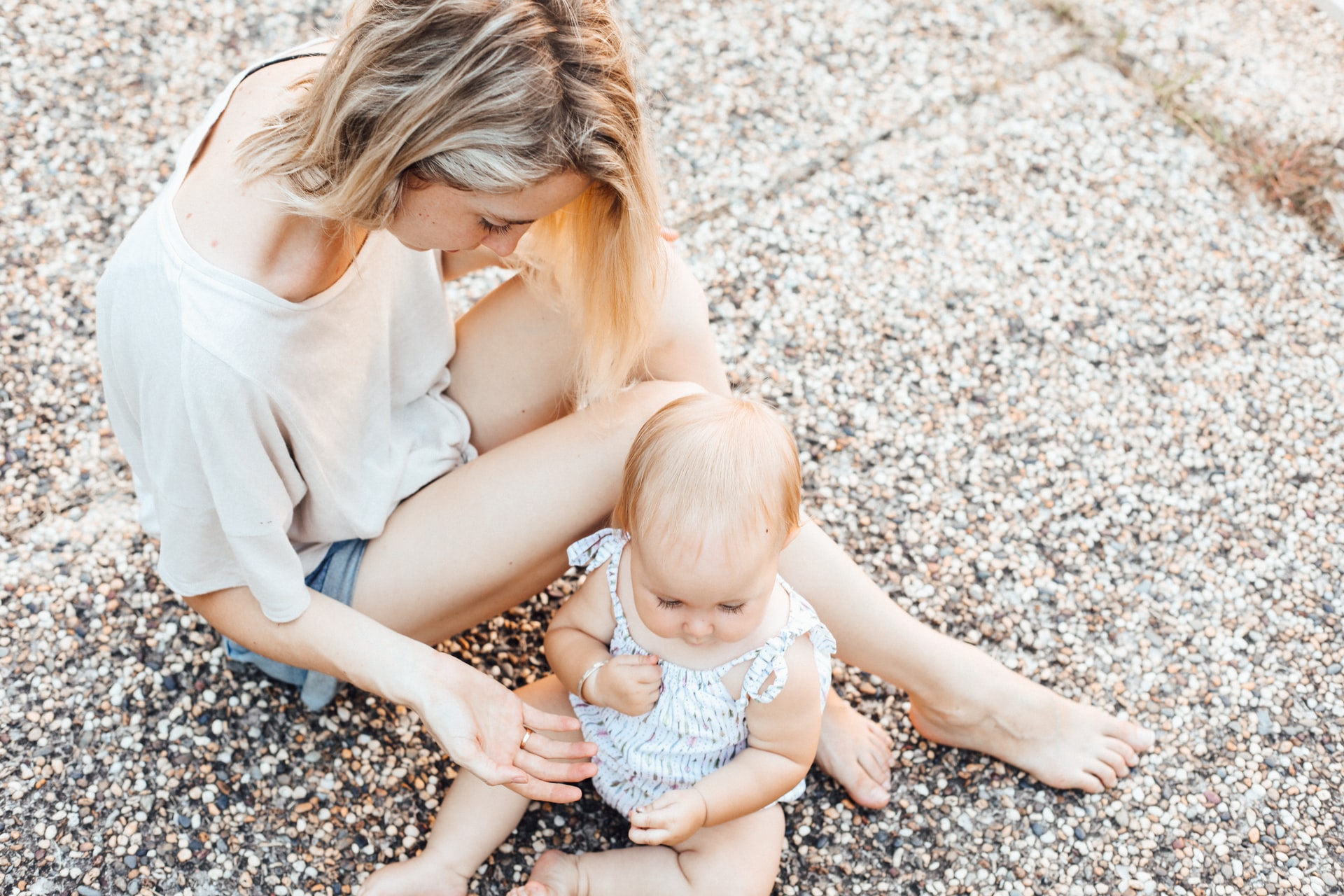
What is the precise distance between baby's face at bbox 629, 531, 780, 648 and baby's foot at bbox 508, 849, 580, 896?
1.78 feet

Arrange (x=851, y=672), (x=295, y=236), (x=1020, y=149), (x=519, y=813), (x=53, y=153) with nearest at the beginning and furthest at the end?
(x=295, y=236), (x=519, y=813), (x=851, y=672), (x=53, y=153), (x=1020, y=149)

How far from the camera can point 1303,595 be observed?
2654 mm

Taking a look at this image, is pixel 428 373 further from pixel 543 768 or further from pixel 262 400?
pixel 543 768

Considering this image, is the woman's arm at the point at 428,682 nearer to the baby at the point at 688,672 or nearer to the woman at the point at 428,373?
the woman at the point at 428,373

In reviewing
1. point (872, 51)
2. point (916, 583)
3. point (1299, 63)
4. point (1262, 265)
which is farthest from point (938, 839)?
point (1299, 63)

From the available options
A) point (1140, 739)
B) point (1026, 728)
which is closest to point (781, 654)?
point (1026, 728)

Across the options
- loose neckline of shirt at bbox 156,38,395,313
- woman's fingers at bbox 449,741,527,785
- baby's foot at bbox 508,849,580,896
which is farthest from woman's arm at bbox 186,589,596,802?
loose neckline of shirt at bbox 156,38,395,313

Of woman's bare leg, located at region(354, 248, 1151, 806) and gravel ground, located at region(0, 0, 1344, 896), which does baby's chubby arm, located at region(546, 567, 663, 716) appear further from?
gravel ground, located at region(0, 0, 1344, 896)

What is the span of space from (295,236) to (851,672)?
1.59 m

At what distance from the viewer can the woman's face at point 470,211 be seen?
5.44 feet

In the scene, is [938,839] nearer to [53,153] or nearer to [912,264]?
[912,264]

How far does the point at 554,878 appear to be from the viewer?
2.14 metres

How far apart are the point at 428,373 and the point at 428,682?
26.3 inches

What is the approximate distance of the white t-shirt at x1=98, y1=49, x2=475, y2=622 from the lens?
1.70 metres
